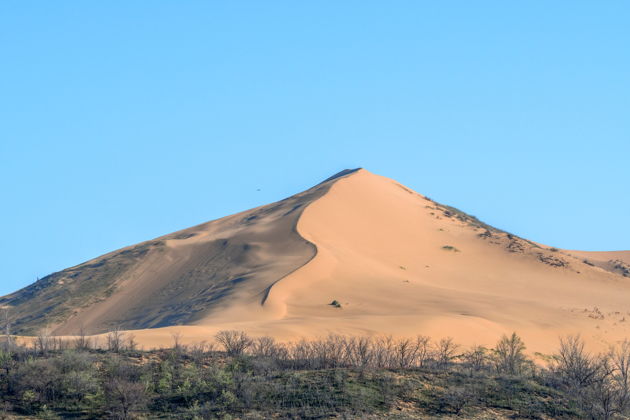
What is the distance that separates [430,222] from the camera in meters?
61.6

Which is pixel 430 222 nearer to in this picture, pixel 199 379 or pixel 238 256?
pixel 238 256

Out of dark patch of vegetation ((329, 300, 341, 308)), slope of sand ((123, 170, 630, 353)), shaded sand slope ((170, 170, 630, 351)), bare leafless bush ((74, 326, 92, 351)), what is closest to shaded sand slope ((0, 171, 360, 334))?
slope of sand ((123, 170, 630, 353))

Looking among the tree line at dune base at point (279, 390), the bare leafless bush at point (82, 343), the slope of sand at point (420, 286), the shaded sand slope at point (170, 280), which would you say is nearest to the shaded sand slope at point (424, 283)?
the slope of sand at point (420, 286)

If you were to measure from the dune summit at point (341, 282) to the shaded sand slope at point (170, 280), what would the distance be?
0.42ft

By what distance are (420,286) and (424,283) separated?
146 centimetres

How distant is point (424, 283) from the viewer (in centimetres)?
4800

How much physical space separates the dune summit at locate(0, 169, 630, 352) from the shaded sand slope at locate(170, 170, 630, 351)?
0.10 metres

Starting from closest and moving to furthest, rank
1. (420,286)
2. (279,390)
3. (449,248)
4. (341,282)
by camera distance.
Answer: (279,390) < (341,282) < (420,286) < (449,248)

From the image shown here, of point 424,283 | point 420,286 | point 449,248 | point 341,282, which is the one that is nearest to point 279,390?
point 341,282

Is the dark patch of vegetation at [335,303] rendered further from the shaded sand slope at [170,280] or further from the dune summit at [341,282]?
the shaded sand slope at [170,280]

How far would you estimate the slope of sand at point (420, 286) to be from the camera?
123 ft

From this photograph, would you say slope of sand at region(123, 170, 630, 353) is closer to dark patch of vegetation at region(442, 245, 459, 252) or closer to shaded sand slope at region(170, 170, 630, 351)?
shaded sand slope at region(170, 170, 630, 351)

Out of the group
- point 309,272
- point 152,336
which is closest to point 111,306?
point 309,272

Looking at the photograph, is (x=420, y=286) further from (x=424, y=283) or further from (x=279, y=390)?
(x=279, y=390)
